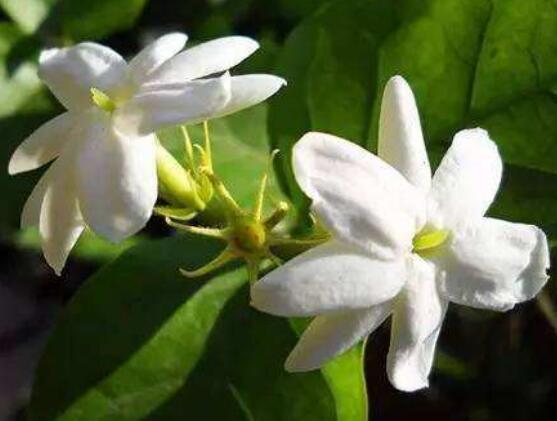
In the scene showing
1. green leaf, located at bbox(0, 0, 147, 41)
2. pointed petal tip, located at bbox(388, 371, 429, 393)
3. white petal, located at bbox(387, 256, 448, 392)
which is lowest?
pointed petal tip, located at bbox(388, 371, 429, 393)

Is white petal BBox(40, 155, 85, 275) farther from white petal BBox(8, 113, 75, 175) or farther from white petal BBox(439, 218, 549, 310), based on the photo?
white petal BBox(439, 218, 549, 310)

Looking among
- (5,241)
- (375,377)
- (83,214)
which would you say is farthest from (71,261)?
(83,214)

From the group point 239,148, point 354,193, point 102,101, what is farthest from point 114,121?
point 239,148

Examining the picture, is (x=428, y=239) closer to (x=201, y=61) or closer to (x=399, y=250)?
(x=399, y=250)

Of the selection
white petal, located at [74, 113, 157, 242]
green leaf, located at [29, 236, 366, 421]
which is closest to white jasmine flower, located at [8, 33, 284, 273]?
white petal, located at [74, 113, 157, 242]

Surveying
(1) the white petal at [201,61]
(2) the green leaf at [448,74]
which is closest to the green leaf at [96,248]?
(2) the green leaf at [448,74]

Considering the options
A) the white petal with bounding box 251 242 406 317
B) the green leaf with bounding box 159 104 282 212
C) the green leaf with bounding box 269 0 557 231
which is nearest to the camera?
the white petal with bounding box 251 242 406 317

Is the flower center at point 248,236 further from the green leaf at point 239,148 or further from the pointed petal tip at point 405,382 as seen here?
the green leaf at point 239,148
